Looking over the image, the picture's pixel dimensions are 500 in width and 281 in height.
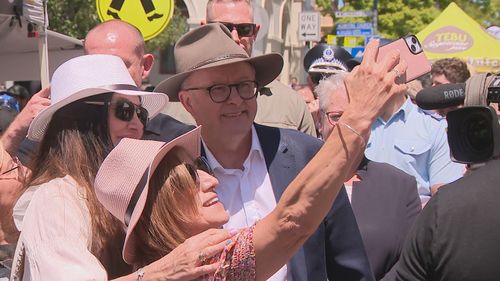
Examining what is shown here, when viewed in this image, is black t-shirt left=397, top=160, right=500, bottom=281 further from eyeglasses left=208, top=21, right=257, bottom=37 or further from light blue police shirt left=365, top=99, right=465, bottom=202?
light blue police shirt left=365, top=99, right=465, bottom=202

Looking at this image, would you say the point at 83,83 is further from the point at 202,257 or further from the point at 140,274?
the point at 202,257

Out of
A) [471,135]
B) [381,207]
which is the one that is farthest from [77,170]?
[381,207]

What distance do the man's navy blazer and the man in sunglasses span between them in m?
1.38

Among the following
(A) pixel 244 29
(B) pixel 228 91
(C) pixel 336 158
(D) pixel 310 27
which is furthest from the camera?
(D) pixel 310 27

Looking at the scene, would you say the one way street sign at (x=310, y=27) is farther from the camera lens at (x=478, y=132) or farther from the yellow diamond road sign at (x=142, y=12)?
the camera lens at (x=478, y=132)

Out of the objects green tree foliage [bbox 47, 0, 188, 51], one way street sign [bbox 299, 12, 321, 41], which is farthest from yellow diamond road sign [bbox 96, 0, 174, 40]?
green tree foliage [bbox 47, 0, 188, 51]

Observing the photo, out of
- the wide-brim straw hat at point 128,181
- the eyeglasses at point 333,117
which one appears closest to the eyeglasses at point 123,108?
the wide-brim straw hat at point 128,181

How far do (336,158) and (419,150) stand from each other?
3.14 m

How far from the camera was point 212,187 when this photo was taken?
8.07 feet

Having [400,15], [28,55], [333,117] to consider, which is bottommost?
[400,15]

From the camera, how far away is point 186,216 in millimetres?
2318

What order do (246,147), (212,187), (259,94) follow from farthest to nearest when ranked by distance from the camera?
(259,94)
(246,147)
(212,187)

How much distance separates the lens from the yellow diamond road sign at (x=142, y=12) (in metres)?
7.44

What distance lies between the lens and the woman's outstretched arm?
2084 millimetres
